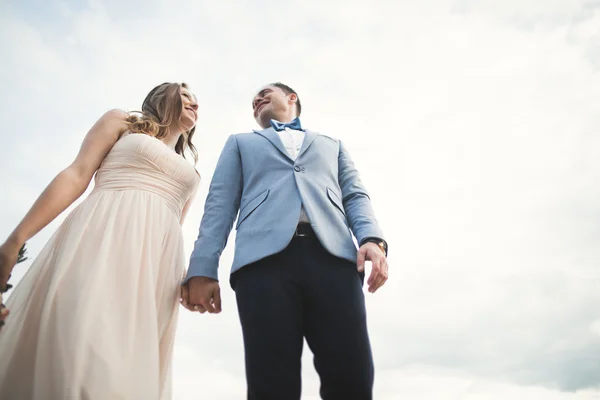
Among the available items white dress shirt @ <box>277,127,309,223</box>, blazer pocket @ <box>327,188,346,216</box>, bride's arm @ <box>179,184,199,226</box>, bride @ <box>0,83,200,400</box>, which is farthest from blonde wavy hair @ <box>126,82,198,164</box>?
blazer pocket @ <box>327,188,346,216</box>

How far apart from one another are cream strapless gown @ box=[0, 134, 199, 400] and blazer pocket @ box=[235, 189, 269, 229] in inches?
24.0

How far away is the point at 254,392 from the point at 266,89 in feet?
7.97

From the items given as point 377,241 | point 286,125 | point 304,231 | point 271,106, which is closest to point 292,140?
point 286,125

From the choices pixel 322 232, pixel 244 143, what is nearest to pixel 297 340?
pixel 322 232

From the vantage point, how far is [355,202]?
287cm

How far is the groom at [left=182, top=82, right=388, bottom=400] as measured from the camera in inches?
85.0

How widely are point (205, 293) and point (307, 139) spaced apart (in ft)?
3.82

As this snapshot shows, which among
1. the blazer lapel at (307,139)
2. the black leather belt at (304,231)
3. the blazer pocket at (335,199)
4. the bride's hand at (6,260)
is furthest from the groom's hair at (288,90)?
the bride's hand at (6,260)

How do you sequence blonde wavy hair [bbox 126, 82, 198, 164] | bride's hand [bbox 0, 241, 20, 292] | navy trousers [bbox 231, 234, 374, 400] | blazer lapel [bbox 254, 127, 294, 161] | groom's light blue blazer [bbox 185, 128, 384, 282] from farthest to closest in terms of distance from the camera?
blonde wavy hair [bbox 126, 82, 198, 164]
blazer lapel [bbox 254, 127, 294, 161]
groom's light blue blazer [bbox 185, 128, 384, 282]
bride's hand [bbox 0, 241, 20, 292]
navy trousers [bbox 231, 234, 374, 400]

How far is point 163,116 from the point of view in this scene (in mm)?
3758

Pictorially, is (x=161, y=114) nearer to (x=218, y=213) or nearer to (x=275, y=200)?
(x=218, y=213)

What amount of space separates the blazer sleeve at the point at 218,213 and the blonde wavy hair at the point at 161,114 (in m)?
0.78

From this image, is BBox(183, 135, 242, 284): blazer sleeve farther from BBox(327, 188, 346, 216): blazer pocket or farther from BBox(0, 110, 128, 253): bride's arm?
BBox(0, 110, 128, 253): bride's arm

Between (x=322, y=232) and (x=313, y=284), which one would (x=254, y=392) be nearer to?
(x=313, y=284)
